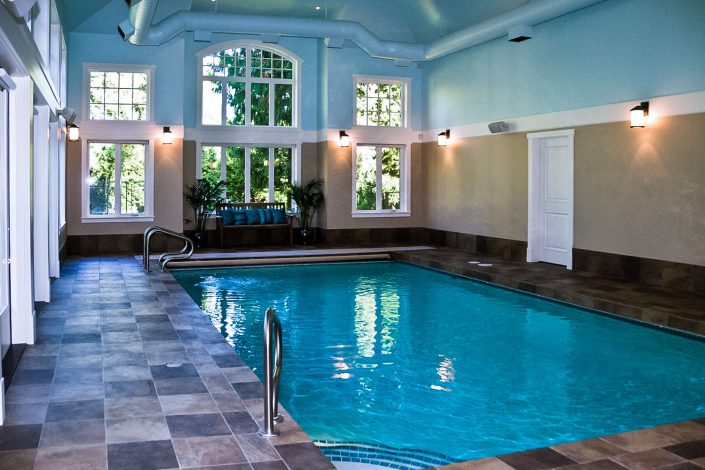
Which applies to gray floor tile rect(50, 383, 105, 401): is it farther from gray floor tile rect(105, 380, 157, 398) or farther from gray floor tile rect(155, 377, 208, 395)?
gray floor tile rect(155, 377, 208, 395)

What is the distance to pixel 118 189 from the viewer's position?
45.0 feet

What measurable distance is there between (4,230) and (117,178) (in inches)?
357

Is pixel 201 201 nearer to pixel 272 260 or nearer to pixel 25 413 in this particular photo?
pixel 272 260

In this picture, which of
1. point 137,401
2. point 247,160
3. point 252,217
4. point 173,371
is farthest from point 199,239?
point 137,401

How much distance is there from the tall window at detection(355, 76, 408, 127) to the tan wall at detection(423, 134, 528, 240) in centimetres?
94

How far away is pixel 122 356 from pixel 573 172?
741 cm

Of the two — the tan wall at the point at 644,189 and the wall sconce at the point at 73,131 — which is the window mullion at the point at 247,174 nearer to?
the wall sconce at the point at 73,131

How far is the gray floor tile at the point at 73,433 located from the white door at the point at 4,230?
1250 mm

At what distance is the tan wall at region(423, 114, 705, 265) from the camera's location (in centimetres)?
880

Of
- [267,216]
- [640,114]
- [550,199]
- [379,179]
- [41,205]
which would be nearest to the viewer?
[41,205]

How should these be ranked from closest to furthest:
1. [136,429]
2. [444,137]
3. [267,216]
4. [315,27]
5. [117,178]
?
[136,429], [315,27], [117,178], [444,137], [267,216]

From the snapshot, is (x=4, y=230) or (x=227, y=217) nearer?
(x=4, y=230)

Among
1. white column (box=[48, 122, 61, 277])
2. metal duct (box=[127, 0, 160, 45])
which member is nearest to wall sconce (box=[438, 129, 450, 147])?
metal duct (box=[127, 0, 160, 45])

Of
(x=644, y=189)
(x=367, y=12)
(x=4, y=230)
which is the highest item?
(x=367, y=12)
